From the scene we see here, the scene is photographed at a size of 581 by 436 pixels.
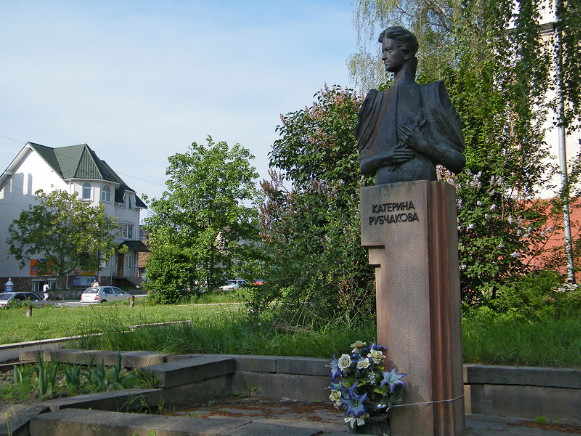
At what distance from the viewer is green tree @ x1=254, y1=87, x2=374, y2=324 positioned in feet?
32.1

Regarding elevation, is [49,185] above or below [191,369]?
above

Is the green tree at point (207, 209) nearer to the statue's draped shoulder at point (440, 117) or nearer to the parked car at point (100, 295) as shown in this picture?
the parked car at point (100, 295)

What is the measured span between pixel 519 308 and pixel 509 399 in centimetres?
376

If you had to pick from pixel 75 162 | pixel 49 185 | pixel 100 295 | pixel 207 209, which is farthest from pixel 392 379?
pixel 75 162

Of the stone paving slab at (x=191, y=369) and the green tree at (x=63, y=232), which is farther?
the green tree at (x=63, y=232)

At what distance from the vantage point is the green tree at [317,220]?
32.1 feet

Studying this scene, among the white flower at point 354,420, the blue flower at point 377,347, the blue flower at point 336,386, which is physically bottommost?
the white flower at point 354,420

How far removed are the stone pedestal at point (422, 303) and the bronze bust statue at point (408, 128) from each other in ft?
0.96

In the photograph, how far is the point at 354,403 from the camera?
5.34 m

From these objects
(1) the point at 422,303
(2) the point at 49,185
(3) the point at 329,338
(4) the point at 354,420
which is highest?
(2) the point at 49,185

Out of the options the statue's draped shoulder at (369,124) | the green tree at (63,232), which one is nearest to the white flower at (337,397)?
the statue's draped shoulder at (369,124)

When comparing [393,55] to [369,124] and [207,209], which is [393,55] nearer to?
[369,124]

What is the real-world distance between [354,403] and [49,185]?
Result: 2185 inches

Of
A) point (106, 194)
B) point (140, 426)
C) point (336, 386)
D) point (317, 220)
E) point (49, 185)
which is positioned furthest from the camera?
Answer: point (106, 194)
